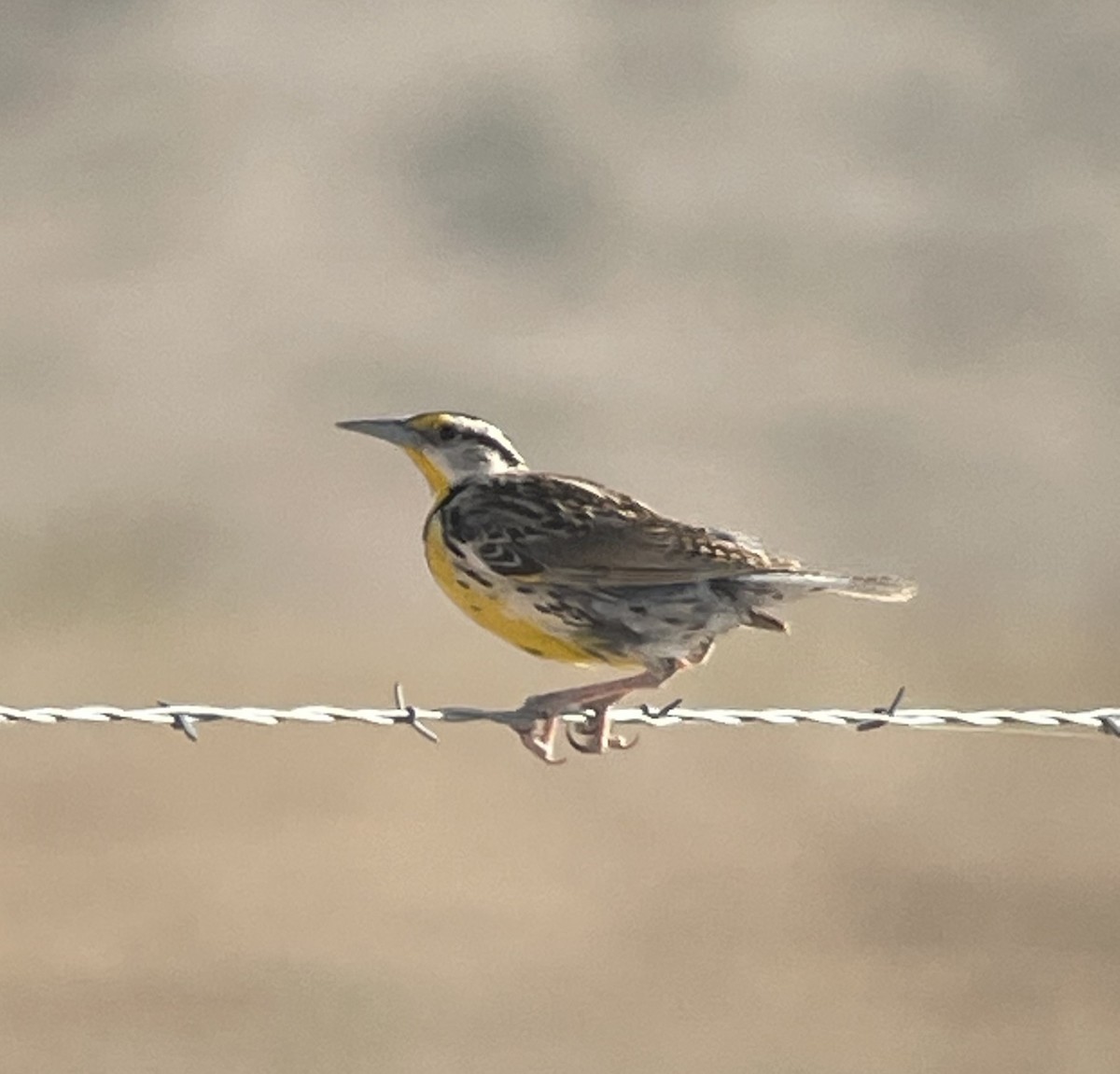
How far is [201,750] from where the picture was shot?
21641 millimetres

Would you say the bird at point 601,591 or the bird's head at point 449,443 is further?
the bird's head at point 449,443

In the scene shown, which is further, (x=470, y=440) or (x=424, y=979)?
(x=424, y=979)

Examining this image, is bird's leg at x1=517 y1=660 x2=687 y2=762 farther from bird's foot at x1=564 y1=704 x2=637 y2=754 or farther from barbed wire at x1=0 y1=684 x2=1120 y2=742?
barbed wire at x1=0 y1=684 x2=1120 y2=742

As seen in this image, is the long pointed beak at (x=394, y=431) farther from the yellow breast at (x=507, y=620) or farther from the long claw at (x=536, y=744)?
the long claw at (x=536, y=744)

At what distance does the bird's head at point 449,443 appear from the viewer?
652 centimetres

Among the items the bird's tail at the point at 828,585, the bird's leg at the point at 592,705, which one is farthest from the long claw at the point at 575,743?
the bird's tail at the point at 828,585

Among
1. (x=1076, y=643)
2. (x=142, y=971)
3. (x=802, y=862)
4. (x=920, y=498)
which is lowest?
(x=142, y=971)

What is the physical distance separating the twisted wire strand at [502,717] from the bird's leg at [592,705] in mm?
287

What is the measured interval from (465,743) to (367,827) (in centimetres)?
288

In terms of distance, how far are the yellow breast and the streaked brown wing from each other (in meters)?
0.06

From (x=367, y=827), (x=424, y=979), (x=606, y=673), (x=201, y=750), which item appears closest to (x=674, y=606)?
(x=606, y=673)

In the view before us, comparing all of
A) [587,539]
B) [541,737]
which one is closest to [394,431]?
[587,539]

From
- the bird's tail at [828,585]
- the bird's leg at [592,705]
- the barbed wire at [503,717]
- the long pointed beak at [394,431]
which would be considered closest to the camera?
the barbed wire at [503,717]

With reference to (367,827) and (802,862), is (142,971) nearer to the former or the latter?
(367,827)
